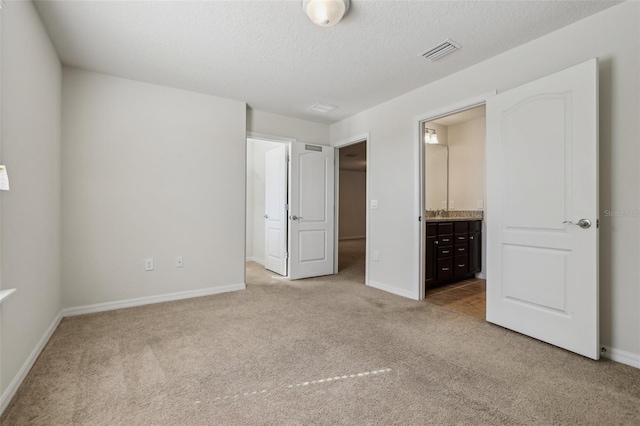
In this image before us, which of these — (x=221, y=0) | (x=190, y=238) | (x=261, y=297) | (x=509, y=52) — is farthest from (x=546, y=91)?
(x=190, y=238)

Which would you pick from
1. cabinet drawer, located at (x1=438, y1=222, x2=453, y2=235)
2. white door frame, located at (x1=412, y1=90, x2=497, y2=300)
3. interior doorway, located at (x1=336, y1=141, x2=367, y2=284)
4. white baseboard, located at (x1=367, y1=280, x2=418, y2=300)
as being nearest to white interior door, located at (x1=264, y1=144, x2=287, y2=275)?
white baseboard, located at (x1=367, y1=280, x2=418, y2=300)

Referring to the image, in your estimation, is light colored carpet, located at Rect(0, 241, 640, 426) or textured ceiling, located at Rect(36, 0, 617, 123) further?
textured ceiling, located at Rect(36, 0, 617, 123)

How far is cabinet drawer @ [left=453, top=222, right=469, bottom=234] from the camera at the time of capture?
4.17m

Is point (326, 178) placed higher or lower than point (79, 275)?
higher

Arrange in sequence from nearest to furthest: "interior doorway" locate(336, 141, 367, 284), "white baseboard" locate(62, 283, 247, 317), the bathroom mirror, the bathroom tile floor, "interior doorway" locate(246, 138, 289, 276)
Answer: "white baseboard" locate(62, 283, 247, 317), the bathroom tile floor, the bathroom mirror, "interior doorway" locate(246, 138, 289, 276), "interior doorway" locate(336, 141, 367, 284)

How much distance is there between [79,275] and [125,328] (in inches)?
34.6

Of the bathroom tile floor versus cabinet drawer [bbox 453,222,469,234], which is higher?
cabinet drawer [bbox 453,222,469,234]

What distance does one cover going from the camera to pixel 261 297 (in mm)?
3541

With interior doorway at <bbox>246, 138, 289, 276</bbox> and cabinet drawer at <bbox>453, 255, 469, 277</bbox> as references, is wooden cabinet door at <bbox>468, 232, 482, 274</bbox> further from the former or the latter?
interior doorway at <bbox>246, 138, 289, 276</bbox>

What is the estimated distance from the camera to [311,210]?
459 centimetres

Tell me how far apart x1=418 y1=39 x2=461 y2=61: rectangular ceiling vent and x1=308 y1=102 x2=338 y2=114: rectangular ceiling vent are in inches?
61.4

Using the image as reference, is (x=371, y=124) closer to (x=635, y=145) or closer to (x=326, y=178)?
(x=326, y=178)

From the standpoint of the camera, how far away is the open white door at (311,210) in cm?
443

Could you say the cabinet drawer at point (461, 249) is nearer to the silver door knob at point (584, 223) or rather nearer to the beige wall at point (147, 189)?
the silver door knob at point (584, 223)
